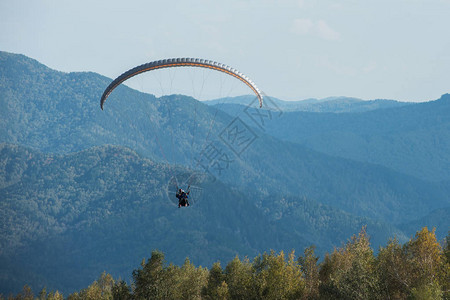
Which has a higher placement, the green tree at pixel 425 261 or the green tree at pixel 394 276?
the green tree at pixel 425 261

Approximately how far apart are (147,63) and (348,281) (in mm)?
31515

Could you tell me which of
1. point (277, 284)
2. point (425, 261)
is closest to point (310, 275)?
point (277, 284)

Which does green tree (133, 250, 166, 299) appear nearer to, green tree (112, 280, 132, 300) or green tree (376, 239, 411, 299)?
green tree (112, 280, 132, 300)

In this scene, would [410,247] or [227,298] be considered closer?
[410,247]

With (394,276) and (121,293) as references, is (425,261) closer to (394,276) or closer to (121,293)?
(394,276)

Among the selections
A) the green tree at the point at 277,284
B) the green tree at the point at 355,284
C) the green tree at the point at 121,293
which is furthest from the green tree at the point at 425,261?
the green tree at the point at 121,293

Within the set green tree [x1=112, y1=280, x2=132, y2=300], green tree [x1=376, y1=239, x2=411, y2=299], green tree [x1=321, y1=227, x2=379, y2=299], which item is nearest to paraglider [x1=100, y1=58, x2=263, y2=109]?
green tree [x1=321, y1=227, x2=379, y2=299]

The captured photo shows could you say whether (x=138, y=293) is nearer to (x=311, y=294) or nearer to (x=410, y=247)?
(x=311, y=294)

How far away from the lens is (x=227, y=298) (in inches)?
2486

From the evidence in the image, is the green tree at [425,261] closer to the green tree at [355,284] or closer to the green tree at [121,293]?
the green tree at [355,284]

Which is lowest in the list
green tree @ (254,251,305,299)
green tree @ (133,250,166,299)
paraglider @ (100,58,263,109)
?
green tree @ (133,250,166,299)

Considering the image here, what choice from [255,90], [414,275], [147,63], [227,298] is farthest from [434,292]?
[147,63]

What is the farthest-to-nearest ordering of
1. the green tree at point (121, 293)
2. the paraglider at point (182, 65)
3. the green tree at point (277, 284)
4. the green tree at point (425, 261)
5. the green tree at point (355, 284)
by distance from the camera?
the green tree at point (121, 293) → the paraglider at point (182, 65) → the green tree at point (277, 284) → the green tree at point (355, 284) → the green tree at point (425, 261)

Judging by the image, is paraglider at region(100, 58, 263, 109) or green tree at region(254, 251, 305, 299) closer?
green tree at region(254, 251, 305, 299)
